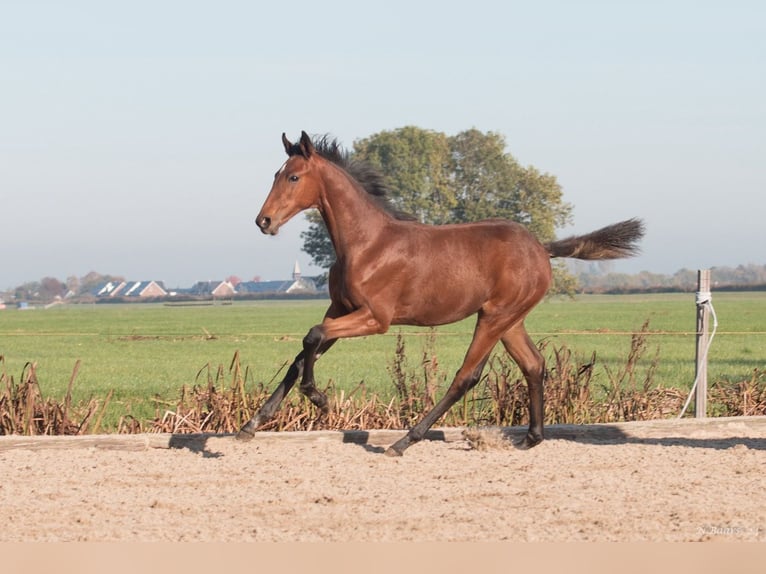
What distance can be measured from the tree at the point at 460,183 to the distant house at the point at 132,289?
9756 cm

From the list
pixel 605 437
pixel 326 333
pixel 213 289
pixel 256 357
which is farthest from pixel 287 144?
pixel 213 289

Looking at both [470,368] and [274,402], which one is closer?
[274,402]

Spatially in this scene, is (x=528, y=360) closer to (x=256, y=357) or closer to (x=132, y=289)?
(x=256, y=357)

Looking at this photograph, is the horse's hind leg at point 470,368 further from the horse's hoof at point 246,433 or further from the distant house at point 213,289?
the distant house at point 213,289

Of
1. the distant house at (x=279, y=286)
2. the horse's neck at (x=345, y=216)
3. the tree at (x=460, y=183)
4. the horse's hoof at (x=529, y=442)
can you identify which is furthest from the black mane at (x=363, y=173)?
the distant house at (x=279, y=286)

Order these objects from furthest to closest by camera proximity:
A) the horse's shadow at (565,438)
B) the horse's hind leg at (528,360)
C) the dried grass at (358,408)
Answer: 1. the dried grass at (358,408)
2. the horse's hind leg at (528,360)
3. the horse's shadow at (565,438)

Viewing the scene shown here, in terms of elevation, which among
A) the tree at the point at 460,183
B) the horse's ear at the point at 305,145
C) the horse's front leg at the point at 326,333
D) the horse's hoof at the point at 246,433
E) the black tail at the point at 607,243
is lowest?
the horse's hoof at the point at 246,433

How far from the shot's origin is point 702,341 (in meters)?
9.91

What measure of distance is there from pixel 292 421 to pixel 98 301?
143m

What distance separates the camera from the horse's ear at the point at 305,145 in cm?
795

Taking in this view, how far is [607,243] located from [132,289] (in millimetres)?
158380

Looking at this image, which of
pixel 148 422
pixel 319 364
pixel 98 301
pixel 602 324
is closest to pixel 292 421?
pixel 148 422

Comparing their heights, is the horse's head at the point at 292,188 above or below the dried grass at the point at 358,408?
above

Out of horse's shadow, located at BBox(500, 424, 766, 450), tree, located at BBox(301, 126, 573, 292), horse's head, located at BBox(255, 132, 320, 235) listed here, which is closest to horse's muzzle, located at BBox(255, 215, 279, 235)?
horse's head, located at BBox(255, 132, 320, 235)
